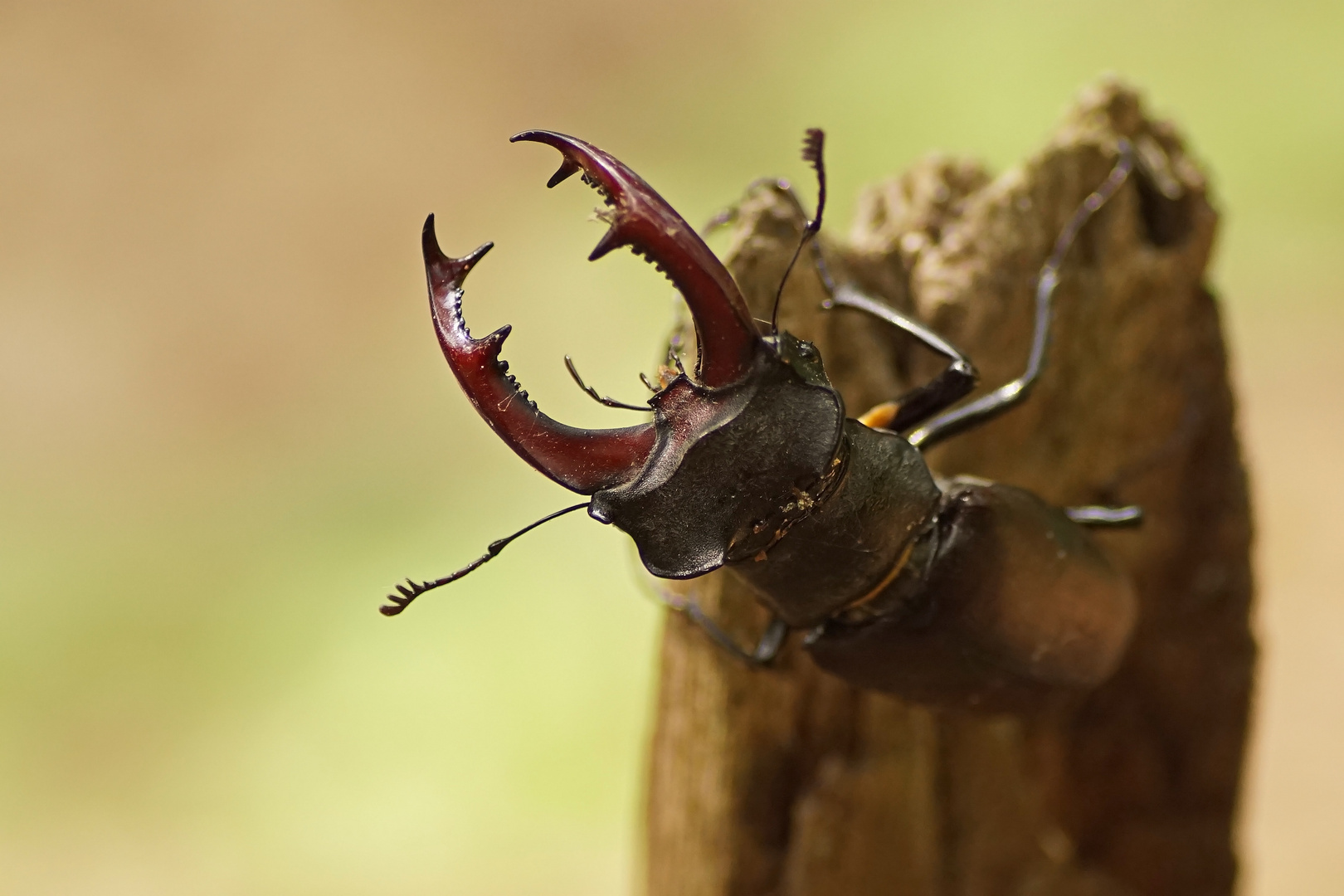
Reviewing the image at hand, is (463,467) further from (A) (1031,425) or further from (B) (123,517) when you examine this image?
(A) (1031,425)

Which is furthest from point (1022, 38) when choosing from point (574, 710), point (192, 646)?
point (192, 646)

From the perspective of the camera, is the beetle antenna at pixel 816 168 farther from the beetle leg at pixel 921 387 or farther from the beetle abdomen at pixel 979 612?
the beetle abdomen at pixel 979 612

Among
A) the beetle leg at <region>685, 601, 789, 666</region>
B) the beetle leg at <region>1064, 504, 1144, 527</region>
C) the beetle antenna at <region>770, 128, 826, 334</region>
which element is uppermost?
the beetle antenna at <region>770, 128, 826, 334</region>

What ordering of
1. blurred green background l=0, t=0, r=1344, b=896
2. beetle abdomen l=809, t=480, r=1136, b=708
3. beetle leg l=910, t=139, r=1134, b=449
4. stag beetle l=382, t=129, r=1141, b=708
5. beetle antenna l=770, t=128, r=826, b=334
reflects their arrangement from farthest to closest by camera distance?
blurred green background l=0, t=0, r=1344, b=896
beetle leg l=910, t=139, r=1134, b=449
beetle abdomen l=809, t=480, r=1136, b=708
beetle antenna l=770, t=128, r=826, b=334
stag beetle l=382, t=129, r=1141, b=708

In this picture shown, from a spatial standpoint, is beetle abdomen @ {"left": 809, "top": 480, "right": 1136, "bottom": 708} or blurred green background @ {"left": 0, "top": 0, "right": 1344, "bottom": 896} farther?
blurred green background @ {"left": 0, "top": 0, "right": 1344, "bottom": 896}

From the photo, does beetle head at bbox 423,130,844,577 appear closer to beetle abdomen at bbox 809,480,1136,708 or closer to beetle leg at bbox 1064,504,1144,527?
beetle abdomen at bbox 809,480,1136,708

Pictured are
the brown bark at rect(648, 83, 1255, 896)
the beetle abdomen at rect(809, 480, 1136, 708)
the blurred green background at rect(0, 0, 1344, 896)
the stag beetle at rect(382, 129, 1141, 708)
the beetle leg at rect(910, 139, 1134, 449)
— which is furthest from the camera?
the blurred green background at rect(0, 0, 1344, 896)

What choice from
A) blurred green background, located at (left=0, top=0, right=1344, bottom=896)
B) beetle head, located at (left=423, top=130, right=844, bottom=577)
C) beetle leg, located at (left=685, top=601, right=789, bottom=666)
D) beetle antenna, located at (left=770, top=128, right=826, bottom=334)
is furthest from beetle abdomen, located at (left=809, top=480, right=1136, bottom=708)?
blurred green background, located at (left=0, top=0, right=1344, bottom=896)
